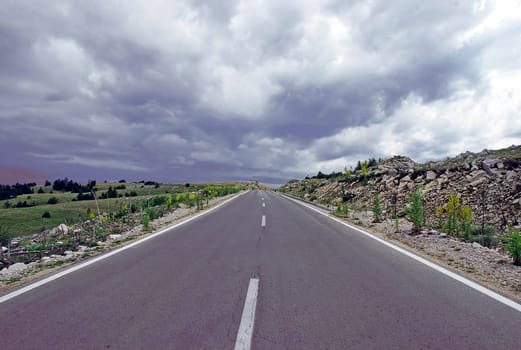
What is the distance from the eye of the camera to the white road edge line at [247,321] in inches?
126

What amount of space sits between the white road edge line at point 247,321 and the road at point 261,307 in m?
0.04

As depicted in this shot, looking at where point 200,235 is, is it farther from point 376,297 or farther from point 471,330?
point 471,330

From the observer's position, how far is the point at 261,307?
4.19 meters

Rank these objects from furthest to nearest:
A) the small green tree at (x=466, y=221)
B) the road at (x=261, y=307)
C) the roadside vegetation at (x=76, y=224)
Answer: the small green tree at (x=466, y=221) → the roadside vegetation at (x=76, y=224) → the road at (x=261, y=307)

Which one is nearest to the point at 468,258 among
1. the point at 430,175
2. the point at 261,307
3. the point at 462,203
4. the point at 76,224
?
the point at 261,307

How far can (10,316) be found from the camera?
3.98 metres

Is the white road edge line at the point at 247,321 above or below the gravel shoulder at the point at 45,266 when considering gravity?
above

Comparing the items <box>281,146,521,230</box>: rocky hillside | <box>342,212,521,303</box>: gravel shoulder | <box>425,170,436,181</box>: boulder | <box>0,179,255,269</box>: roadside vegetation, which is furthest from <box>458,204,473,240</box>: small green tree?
<box>0,179,255,269</box>: roadside vegetation

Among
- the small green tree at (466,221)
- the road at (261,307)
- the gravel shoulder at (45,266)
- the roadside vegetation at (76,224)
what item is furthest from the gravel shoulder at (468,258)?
the roadside vegetation at (76,224)

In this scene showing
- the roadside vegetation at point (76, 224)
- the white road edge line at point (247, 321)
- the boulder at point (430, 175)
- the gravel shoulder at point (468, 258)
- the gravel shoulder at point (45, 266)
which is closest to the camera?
the white road edge line at point (247, 321)

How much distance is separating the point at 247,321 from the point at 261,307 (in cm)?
49

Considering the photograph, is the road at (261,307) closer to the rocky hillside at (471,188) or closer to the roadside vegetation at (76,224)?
the roadside vegetation at (76,224)

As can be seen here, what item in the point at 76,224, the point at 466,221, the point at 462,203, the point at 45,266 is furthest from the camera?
the point at 76,224

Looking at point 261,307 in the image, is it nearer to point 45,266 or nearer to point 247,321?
point 247,321
